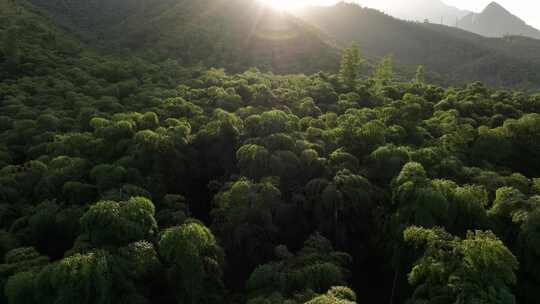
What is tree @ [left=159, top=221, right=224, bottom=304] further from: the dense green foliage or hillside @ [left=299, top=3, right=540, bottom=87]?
hillside @ [left=299, top=3, right=540, bottom=87]

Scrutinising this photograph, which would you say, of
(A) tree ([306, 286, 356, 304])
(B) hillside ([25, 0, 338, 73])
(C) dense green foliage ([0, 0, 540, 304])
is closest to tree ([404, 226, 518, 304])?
(C) dense green foliage ([0, 0, 540, 304])

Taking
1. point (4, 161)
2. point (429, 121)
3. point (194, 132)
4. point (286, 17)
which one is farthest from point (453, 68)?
point (4, 161)

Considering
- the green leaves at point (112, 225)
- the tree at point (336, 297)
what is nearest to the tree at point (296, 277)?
the tree at point (336, 297)

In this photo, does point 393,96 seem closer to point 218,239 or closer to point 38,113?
point 218,239

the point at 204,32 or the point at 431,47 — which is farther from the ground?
the point at 204,32

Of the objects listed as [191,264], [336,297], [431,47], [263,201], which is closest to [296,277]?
[336,297]

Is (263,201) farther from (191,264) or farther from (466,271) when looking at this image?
(466,271)
